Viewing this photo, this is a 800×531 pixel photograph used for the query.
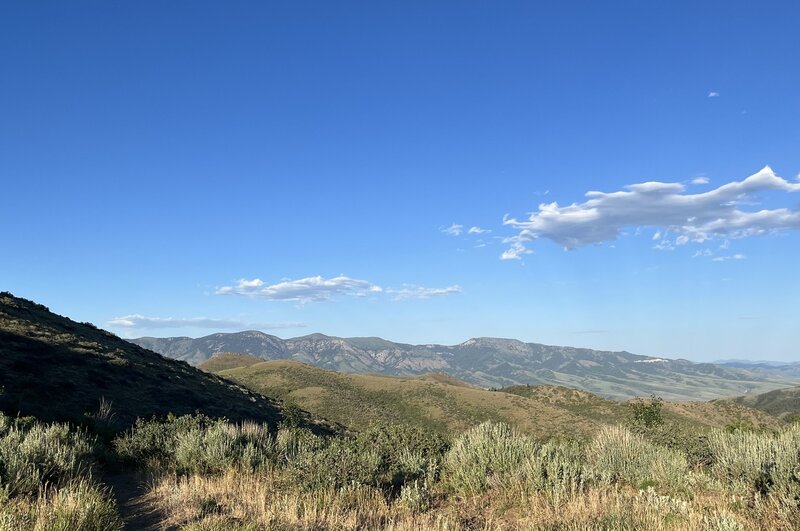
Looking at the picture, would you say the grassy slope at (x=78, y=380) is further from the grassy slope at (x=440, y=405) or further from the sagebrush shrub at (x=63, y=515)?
the grassy slope at (x=440, y=405)

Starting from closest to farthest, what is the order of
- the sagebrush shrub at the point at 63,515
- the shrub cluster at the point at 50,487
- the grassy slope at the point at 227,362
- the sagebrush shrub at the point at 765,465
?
the sagebrush shrub at the point at 63,515 → the shrub cluster at the point at 50,487 → the sagebrush shrub at the point at 765,465 → the grassy slope at the point at 227,362

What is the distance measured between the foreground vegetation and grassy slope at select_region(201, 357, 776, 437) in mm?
57498

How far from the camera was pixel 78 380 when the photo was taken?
28922 mm

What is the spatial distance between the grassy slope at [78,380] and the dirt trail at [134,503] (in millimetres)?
6621

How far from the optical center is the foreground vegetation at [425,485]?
640cm

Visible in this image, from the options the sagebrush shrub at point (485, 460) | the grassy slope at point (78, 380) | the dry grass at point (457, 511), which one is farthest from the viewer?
the grassy slope at point (78, 380)

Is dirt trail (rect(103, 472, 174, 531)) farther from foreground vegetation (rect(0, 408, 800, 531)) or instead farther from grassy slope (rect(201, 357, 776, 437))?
grassy slope (rect(201, 357, 776, 437))

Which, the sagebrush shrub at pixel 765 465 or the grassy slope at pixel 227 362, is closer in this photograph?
the sagebrush shrub at pixel 765 465

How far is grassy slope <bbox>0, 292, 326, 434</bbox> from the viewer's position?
79.7 feet

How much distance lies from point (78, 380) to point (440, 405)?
2540 inches

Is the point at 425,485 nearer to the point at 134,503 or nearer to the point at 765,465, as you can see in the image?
the point at 134,503

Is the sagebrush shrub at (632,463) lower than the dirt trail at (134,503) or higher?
higher

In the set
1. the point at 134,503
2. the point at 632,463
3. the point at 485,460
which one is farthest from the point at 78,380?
the point at 632,463

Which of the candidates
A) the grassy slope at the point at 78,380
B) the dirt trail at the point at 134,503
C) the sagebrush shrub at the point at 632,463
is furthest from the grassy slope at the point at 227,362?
the sagebrush shrub at the point at 632,463
